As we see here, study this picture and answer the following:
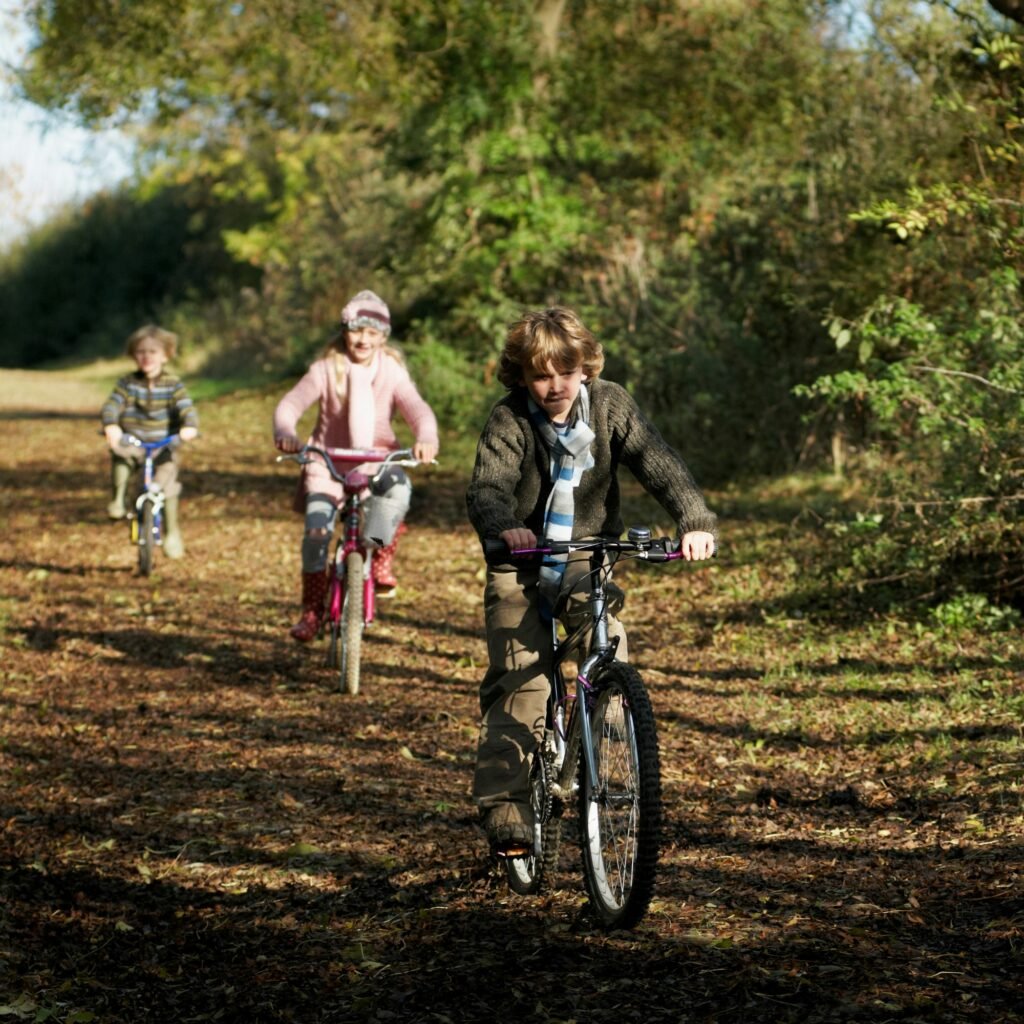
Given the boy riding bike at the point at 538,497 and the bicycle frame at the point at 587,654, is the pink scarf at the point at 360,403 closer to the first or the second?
the boy riding bike at the point at 538,497

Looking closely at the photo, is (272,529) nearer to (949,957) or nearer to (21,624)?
(21,624)

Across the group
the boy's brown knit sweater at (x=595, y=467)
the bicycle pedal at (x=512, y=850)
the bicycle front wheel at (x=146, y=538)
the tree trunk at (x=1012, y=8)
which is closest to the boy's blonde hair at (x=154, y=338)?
the bicycle front wheel at (x=146, y=538)

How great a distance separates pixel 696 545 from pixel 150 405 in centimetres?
797

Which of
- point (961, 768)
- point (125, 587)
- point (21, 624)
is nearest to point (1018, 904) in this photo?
point (961, 768)

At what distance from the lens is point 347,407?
28.4 ft

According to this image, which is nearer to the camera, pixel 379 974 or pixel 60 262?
pixel 379 974

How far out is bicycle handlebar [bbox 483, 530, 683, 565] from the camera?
4.28m

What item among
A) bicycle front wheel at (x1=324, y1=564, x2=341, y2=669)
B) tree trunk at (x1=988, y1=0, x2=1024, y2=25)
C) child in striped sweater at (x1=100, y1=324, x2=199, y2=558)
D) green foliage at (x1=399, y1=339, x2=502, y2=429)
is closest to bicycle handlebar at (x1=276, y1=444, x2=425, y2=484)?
bicycle front wheel at (x1=324, y1=564, x2=341, y2=669)

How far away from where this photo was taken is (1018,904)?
183 inches

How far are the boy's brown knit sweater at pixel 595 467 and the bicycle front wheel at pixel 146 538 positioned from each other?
746cm

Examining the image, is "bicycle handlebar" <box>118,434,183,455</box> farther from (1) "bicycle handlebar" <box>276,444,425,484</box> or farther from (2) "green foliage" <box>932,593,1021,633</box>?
(2) "green foliage" <box>932,593,1021,633</box>

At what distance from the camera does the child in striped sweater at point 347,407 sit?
8.40m

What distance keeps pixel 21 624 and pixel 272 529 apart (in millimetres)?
4200

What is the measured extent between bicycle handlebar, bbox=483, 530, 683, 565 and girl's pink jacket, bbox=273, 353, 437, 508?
390 centimetres
